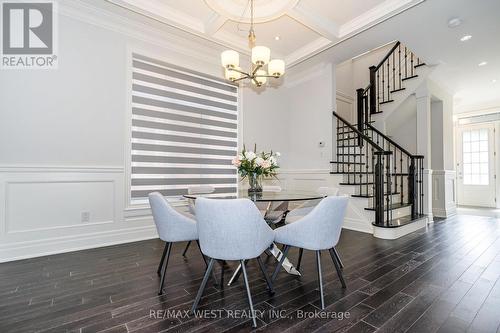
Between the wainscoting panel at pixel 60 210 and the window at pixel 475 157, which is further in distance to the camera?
the window at pixel 475 157

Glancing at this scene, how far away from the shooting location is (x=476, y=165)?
7215 millimetres

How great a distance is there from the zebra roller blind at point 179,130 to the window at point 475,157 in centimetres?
741

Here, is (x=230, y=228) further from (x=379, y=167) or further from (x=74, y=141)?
(x=379, y=167)

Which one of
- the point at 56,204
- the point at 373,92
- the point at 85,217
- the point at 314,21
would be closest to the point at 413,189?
the point at 373,92

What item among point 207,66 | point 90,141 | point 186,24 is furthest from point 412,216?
point 90,141

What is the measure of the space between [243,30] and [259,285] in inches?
145

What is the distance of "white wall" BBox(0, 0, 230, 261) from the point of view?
2.76 meters

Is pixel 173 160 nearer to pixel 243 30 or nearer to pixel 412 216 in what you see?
pixel 243 30

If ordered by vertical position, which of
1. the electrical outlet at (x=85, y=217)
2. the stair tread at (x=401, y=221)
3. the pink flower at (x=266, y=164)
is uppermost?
the pink flower at (x=266, y=164)

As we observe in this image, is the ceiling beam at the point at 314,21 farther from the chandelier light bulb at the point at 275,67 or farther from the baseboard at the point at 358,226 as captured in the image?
the baseboard at the point at 358,226

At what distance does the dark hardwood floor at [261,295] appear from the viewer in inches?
62.8

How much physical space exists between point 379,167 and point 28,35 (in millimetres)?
4999

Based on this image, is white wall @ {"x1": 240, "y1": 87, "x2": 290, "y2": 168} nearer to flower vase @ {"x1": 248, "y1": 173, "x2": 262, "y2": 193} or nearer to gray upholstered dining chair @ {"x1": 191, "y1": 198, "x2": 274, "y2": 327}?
flower vase @ {"x1": 248, "y1": 173, "x2": 262, "y2": 193}

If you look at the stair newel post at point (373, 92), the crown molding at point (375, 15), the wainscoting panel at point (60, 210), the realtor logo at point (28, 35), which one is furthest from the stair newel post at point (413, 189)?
the realtor logo at point (28, 35)
